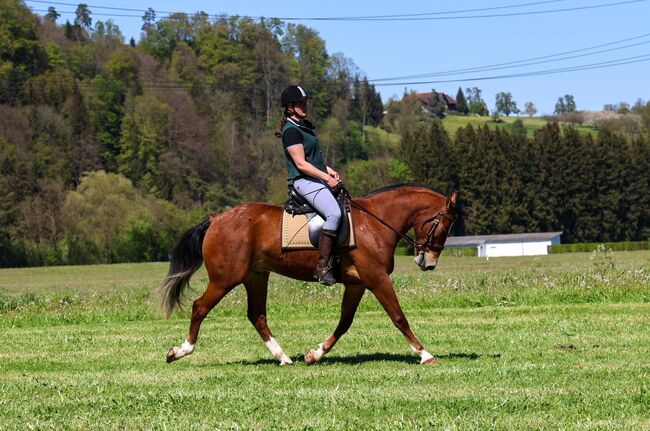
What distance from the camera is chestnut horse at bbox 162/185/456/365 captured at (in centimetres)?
1213

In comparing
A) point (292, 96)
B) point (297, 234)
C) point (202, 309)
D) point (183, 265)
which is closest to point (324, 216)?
point (297, 234)

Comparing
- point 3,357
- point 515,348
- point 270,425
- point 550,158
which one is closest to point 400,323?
point 515,348

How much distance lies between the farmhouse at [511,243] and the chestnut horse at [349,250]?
112 meters

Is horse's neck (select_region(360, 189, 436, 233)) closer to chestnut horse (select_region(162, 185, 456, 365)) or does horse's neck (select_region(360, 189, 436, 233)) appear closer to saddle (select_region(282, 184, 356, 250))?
chestnut horse (select_region(162, 185, 456, 365))

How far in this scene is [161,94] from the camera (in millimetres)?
178375

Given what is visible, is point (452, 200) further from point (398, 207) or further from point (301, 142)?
point (301, 142)

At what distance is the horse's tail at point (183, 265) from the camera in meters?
13.0

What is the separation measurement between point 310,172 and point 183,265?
2.37 meters

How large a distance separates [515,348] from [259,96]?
6776 inches

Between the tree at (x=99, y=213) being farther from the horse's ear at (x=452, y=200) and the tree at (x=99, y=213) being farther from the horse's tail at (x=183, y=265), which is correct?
the horse's ear at (x=452, y=200)

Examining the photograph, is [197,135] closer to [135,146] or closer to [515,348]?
[135,146]

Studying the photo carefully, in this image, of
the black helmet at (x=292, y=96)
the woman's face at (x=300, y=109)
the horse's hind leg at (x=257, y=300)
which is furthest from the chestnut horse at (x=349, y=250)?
the black helmet at (x=292, y=96)

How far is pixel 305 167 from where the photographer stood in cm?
1189

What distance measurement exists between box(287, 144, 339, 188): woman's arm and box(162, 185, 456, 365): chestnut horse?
0.53 meters
